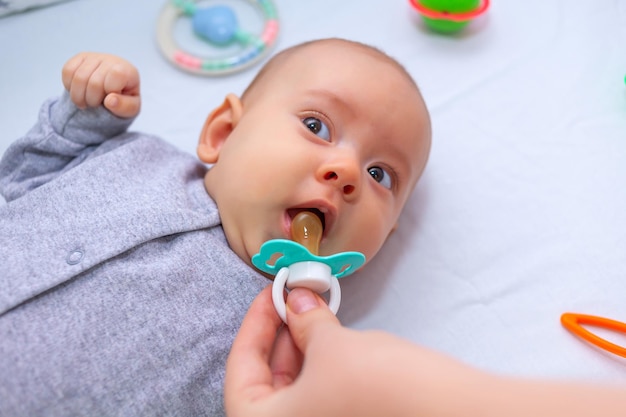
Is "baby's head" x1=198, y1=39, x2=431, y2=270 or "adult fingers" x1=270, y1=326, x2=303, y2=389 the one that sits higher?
"baby's head" x1=198, y1=39, x2=431, y2=270

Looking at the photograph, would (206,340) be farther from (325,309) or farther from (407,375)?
(407,375)

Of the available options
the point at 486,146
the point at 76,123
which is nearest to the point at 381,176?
the point at 486,146

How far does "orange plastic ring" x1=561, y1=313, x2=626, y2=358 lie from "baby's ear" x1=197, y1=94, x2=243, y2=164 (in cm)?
78

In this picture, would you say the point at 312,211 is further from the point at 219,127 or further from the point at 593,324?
the point at 593,324

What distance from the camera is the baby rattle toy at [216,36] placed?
159 cm

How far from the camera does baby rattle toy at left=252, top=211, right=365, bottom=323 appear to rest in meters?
0.91

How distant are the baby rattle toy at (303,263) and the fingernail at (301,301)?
26 millimetres

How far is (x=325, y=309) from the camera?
0.82 meters

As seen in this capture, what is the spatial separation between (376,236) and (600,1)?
108 cm

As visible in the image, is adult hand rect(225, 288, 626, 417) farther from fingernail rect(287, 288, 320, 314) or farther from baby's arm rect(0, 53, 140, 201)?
baby's arm rect(0, 53, 140, 201)

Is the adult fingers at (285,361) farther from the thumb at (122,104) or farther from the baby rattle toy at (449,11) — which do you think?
the baby rattle toy at (449,11)

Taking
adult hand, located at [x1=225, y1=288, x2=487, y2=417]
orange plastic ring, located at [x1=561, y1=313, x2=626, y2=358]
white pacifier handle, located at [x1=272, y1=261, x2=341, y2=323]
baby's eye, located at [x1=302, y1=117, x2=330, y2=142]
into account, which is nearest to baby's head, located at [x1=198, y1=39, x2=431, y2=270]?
baby's eye, located at [x1=302, y1=117, x2=330, y2=142]

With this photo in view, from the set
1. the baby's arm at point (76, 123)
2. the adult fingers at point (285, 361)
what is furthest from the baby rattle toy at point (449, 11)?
the adult fingers at point (285, 361)

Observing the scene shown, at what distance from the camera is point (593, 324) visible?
1.21 m
